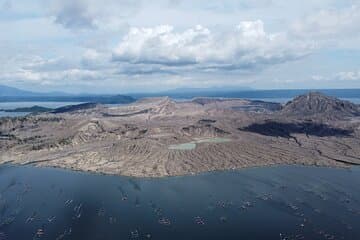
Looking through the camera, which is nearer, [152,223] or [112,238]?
[112,238]

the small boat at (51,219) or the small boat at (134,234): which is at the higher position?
the small boat at (51,219)

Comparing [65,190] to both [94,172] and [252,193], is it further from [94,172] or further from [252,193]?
[252,193]

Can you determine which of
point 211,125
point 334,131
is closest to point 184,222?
point 211,125

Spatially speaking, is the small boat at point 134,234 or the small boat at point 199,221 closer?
the small boat at point 134,234

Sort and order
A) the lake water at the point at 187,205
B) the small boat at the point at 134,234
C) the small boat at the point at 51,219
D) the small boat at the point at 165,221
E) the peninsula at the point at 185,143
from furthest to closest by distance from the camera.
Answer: the peninsula at the point at 185,143, the small boat at the point at 51,219, the small boat at the point at 165,221, the lake water at the point at 187,205, the small boat at the point at 134,234

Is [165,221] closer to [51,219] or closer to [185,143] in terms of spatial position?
[51,219]

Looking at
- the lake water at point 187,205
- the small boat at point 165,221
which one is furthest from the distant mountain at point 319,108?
the small boat at point 165,221

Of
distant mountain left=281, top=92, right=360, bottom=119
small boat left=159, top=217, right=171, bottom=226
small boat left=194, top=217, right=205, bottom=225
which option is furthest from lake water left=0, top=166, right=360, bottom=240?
distant mountain left=281, top=92, right=360, bottom=119

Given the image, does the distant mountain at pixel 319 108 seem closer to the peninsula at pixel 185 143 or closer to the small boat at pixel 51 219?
the peninsula at pixel 185 143

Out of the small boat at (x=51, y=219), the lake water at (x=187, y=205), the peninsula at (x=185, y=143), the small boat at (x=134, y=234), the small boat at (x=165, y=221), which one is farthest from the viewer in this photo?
the peninsula at (x=185, y=143)

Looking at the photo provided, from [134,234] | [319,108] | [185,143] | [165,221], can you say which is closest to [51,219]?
[134,234]
